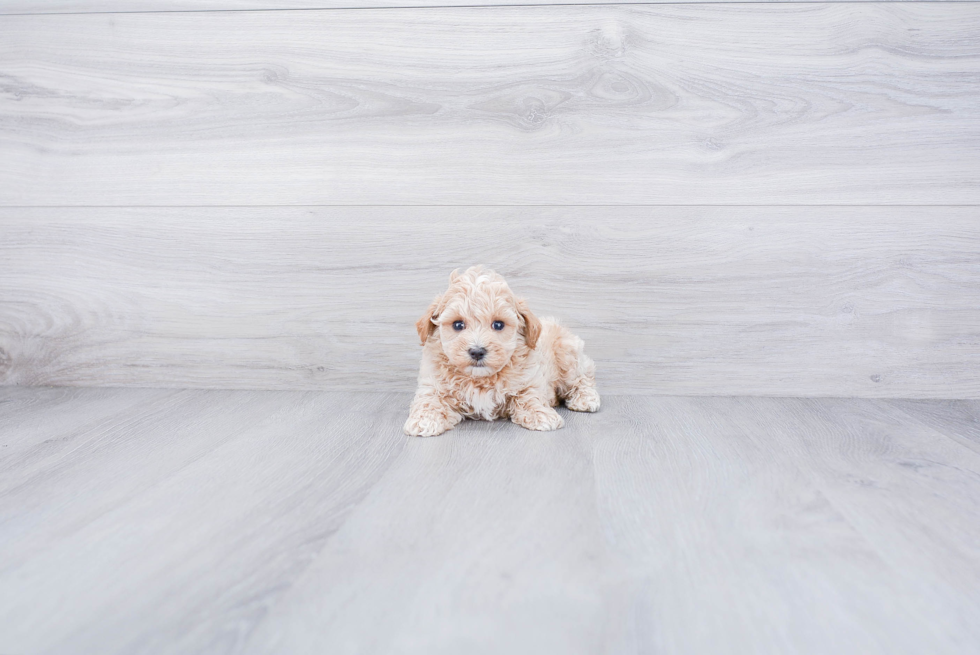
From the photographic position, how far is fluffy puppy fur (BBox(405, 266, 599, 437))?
4.00 feet

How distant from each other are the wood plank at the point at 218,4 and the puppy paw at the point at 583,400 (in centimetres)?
94

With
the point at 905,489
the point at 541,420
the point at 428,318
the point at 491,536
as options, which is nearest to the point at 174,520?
the point at 491,536

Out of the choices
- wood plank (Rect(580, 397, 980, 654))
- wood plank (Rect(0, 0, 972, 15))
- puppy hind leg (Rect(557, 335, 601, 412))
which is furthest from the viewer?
wood plank (Rect(0, 0, 972, 15))

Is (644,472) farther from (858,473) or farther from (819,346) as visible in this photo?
(819,346)

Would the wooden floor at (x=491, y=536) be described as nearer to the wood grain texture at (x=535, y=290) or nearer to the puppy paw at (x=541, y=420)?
the puppy paw at (x=541, y=420)

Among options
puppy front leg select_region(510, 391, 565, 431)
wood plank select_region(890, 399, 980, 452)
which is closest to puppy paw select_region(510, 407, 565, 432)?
puppy front leg select_region(510, 391, 565, 431)

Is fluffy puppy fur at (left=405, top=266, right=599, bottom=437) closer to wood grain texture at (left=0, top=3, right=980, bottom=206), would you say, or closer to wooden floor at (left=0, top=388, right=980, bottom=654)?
wooden floor at (left=0, top=388, right=980, bottom=654)

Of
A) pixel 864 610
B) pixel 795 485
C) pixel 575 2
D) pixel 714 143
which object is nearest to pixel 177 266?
pixel 575 2

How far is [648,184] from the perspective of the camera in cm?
151

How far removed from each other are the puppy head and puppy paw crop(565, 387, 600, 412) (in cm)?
24

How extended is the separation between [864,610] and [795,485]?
35 centimetres

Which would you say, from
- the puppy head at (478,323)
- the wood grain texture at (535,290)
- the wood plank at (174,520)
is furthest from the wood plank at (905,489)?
the wood plank at (174,520)

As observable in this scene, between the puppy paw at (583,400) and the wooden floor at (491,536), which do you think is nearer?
the wooden floor at (491,536)

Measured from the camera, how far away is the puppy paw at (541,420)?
1267mm
